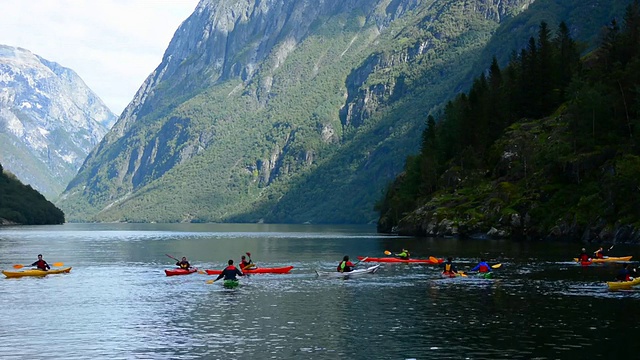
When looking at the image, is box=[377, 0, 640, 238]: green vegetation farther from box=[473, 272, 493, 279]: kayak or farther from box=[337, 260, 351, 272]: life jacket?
box=[337, 260, 351, 272]: life jacket

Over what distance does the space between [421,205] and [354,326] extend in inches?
5538

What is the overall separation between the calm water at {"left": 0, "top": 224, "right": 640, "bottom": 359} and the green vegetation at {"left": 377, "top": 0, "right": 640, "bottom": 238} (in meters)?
44.0

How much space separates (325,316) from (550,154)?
10561 cm

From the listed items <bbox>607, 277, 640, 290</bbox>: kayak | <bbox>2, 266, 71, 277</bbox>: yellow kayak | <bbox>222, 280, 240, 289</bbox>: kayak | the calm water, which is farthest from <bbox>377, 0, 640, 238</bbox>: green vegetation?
<bbox>2, 266, 71, 277</bbox>: yellow kayak

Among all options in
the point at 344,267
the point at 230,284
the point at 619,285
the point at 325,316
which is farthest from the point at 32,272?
the point at 619,285

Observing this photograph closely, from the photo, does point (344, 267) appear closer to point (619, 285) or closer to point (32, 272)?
point (619, 285)

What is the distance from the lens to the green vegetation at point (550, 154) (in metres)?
139

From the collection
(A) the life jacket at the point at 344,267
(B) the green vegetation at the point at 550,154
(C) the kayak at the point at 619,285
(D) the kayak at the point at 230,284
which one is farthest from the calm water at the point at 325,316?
(B) the green vegetation at the point at 550,154

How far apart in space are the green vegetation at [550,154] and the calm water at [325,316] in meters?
44.0

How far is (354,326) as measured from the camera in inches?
2141

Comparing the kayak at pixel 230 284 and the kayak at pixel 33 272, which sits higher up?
the kayak at pixel 33 272

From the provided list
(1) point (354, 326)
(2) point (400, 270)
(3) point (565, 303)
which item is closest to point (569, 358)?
(1) point (354, 326)

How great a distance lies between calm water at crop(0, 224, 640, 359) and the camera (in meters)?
45.9

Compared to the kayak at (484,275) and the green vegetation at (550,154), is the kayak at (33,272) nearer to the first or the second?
the kayak at (484,275)
